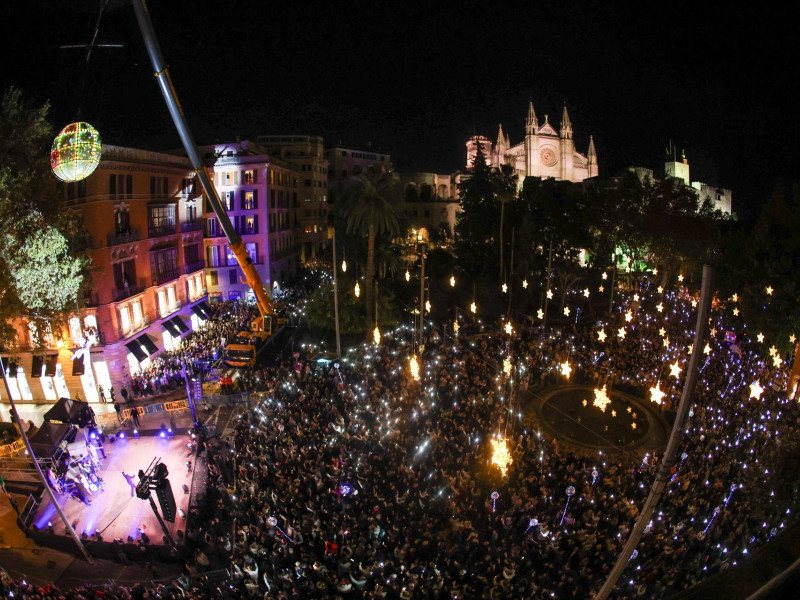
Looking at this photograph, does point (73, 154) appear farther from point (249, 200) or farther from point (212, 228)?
point (249, 200)

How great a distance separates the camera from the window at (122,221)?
82.4 feet

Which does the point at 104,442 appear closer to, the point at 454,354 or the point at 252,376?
the point at 252,376

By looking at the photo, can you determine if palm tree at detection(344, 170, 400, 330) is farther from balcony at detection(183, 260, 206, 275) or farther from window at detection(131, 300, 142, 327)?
balcony at detection(183, 260, 206, 275)

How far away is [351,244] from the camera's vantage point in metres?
35.6

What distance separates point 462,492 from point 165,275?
2460cm

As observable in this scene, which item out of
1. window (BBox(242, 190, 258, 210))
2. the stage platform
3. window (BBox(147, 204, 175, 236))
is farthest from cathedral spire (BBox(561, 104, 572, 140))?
the stage platform

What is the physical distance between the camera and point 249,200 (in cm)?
3938

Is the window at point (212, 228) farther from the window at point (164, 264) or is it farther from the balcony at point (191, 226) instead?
the window at point (164, 264)

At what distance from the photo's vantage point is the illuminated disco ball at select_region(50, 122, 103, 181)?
13.7 m

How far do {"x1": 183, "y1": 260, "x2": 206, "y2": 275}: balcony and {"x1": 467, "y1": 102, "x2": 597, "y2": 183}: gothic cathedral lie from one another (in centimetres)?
5910

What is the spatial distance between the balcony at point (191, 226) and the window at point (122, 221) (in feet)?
21.1

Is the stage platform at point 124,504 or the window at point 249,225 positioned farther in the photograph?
the window at point 249,225

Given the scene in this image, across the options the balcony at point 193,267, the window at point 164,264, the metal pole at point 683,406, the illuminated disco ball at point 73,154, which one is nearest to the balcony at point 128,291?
the window at point 164,264

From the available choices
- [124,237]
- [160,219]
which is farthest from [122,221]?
[160,219]
